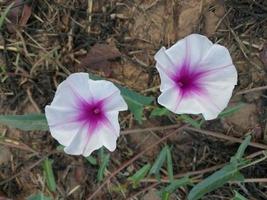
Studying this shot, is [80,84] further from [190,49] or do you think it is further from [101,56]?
[101,56]

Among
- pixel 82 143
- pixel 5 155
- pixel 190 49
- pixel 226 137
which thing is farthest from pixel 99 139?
pixel 5 155

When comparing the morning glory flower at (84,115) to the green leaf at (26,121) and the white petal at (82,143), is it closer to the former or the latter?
the white petal at (82,143)

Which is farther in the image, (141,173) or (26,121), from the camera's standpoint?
(141,173)

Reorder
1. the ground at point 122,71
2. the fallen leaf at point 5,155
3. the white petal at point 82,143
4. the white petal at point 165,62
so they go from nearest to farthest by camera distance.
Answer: the white petal at point 165,62, the white petal at point 82,143, the ground at point 122,71, the fallen leaf at point 5,155

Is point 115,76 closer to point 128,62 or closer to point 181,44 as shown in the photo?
point 128,62

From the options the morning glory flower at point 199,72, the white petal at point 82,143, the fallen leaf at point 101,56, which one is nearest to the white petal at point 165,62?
the morning glory flower at point 199,72

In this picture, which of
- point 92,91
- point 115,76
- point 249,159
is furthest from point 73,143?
point 249,159

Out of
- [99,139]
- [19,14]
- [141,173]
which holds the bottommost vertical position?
[141,173]
